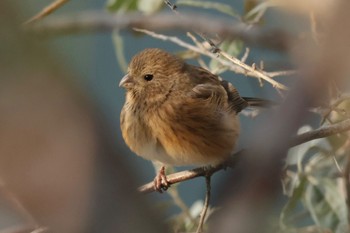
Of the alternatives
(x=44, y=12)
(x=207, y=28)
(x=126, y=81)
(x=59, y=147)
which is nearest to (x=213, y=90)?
(x=126, y=81)

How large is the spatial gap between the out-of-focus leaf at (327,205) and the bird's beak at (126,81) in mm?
1050

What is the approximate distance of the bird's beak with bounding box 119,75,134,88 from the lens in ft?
12.3

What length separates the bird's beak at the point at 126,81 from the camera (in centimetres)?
376

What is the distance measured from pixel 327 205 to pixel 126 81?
1.18 meters

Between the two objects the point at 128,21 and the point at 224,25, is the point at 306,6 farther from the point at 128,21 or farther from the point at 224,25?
the point at 128,21

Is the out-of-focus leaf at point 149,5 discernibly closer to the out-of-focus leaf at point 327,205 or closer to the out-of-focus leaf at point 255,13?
the out-of-focus leaf at point 255,13

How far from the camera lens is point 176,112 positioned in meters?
3.69

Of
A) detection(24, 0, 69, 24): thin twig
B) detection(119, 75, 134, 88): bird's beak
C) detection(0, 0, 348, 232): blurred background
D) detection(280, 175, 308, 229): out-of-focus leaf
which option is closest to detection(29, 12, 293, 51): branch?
detection(24, 0, 69, 24): thin twig

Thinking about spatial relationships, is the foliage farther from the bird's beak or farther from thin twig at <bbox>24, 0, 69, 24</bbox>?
thin twig at <bbox>24, 0, 69, 24</bbox>

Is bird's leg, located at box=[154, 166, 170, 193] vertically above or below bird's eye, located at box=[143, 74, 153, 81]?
below

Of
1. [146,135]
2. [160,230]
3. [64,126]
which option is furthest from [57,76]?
[146,135]

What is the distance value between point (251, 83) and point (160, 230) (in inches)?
128

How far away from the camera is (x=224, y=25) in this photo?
1.09m

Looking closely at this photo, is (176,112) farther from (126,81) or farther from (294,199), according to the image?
(294,199)
